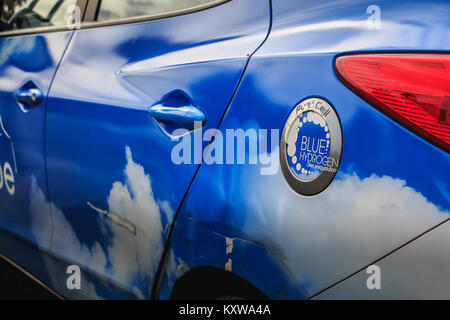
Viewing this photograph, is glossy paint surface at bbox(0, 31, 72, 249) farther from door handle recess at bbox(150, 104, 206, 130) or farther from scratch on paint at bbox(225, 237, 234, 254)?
scratch on paint at bbox(225, 237, 234, 254)

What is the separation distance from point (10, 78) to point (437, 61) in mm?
1756

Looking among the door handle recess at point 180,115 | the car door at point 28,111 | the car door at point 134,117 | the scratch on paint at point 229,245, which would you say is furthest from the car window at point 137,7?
the scratch on paint at point 229,245

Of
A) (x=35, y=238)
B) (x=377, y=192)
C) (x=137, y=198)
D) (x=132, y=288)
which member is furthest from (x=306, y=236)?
(x=35, y=238)

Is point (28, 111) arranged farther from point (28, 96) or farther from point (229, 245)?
point (229, 245)

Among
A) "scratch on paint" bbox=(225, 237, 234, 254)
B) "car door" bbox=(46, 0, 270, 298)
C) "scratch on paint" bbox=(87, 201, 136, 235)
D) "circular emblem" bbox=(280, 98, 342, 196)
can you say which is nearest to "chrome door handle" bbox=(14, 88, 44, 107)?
"car door" bbox=(46, 0, 270, 298)

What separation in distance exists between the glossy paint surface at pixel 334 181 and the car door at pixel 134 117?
0.29 ft

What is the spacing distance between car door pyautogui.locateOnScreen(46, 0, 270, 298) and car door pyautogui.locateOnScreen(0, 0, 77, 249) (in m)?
0.08

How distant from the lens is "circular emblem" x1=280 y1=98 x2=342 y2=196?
1.05 meters

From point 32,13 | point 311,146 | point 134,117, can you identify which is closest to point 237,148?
point 311,146

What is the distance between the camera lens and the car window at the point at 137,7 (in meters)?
1.57

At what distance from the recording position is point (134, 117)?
5.01 feet

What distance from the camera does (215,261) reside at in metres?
1.32
